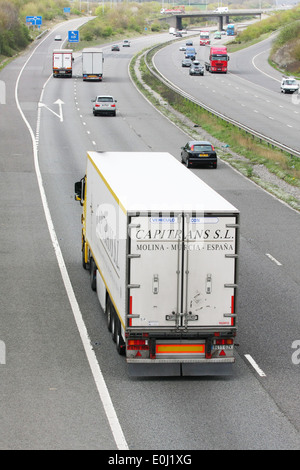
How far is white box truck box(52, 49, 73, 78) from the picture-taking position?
91438mm

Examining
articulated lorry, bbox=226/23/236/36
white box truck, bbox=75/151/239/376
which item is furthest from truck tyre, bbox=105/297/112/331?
articulated lorry, bbox=226/23/236/36

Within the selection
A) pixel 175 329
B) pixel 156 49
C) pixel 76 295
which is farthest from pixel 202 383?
pixel 156 49

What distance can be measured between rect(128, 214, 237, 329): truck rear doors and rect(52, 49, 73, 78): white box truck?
79.0 m

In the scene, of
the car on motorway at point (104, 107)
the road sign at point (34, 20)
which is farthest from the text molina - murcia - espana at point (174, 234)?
the road sign at point (34, 20)

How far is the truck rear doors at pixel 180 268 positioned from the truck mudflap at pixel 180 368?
2.82 ft

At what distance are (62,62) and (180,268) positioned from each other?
80.7 metres

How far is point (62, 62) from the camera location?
92.8 meters

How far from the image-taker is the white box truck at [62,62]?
91.4m

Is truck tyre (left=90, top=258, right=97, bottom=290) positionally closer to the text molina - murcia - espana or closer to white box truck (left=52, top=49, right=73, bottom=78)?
the text molina - murcia - espana

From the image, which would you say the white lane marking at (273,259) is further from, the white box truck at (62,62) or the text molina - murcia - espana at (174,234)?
the white box truck at (62,62)

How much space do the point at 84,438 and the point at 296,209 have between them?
2209 centimetres

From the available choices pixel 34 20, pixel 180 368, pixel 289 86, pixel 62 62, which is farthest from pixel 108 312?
pixel 34 20

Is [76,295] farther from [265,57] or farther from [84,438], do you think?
[265,57]
